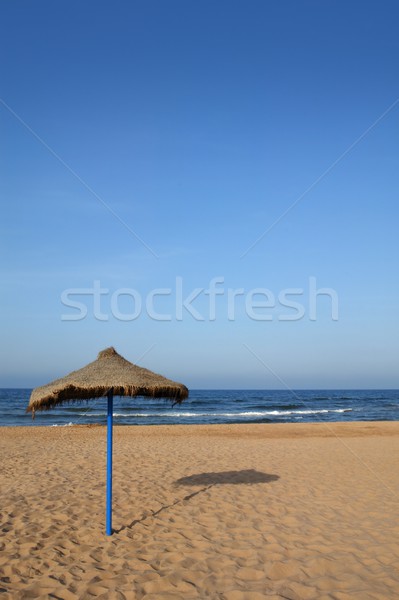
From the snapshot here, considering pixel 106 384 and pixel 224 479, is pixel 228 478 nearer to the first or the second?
pixel 224 479

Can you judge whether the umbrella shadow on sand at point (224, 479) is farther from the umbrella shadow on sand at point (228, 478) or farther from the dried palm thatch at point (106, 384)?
the dried palm thatch at point (106, 384)

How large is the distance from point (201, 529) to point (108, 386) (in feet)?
8.00

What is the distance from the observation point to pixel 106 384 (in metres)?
6.39

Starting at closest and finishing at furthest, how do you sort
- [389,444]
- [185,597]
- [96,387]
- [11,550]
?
1. [185,597]
2. [11,550]
3. [96,387]
4. [389,444]

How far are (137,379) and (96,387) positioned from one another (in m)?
0.58

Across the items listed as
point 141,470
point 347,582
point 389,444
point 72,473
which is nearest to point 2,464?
point 72,473

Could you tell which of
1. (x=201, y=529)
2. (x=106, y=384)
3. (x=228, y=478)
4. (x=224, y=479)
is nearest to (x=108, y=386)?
(x=106, y=384)

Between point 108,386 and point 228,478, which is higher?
point 108,386

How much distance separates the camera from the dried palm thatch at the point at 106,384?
643 cm

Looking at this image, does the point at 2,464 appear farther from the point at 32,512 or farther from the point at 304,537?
the point at 304,537

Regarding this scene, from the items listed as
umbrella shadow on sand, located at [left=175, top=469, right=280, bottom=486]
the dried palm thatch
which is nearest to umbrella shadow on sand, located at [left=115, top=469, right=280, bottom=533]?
umbrella shadow on sand, located at [left=175, top=469, right=280, bottom=486]

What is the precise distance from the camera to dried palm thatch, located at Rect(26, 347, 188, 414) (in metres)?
6.43

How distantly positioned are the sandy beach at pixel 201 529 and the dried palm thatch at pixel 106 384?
1785mm

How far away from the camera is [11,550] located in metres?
5.90
